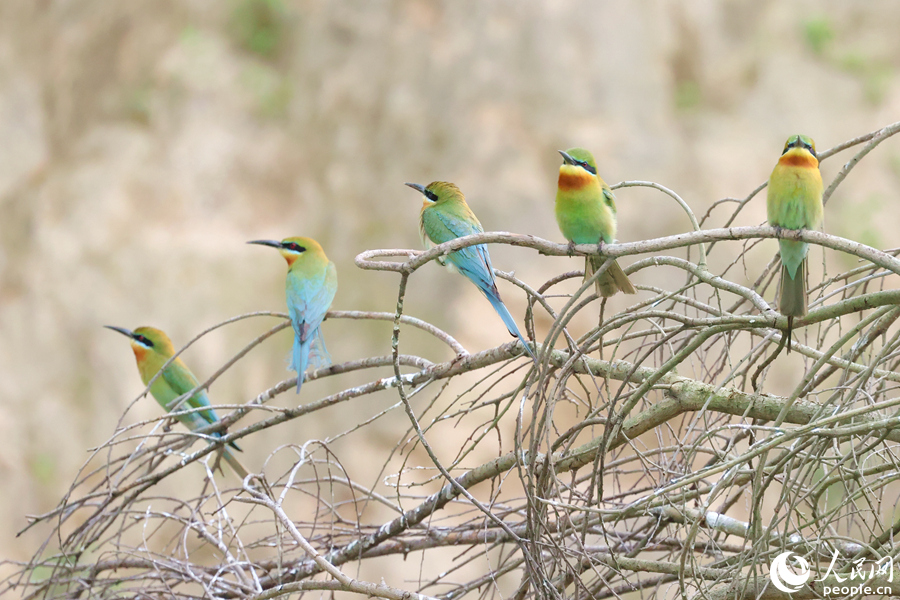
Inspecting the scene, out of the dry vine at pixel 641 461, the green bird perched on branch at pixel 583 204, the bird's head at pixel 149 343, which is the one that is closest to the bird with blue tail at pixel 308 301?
the dry vine at pixel 641 461

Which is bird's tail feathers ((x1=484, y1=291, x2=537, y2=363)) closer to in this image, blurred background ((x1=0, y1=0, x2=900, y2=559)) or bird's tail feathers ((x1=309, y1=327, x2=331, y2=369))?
bird's tail feathers ((x1=309, y1=327, x2=331, y2=369))

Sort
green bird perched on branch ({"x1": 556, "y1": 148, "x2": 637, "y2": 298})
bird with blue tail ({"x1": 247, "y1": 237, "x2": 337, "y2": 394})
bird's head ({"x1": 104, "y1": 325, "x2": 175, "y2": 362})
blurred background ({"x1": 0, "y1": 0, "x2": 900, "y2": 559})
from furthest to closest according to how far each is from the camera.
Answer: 1. blurred background ({"x1": 0, "y1": 0, "x2": 900, "y2": 559})
2. bird's head ({"x1": 104, "y1": 325, "x2": 175, "y2": 362})
3. bird with blue tail ({"x1": 247, "y1": 237, "x2": 337, "y2": 394})
4. green bird perched on branch ({"x1": 556, "y1": 148, "x2": 637, "y2": 298})

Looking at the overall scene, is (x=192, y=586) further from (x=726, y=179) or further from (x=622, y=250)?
(x=622, y=250)

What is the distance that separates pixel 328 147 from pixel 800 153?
4756 millimetres

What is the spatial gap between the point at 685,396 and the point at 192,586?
5.33 metres

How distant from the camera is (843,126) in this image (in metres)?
6.07

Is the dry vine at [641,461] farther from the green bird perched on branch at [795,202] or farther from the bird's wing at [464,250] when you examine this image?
the bird's wing at [464,250]

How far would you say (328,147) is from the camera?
19.6ft

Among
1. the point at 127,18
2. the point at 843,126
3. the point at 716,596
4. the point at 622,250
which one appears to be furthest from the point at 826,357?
the point at 127,18

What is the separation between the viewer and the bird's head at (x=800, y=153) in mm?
1601

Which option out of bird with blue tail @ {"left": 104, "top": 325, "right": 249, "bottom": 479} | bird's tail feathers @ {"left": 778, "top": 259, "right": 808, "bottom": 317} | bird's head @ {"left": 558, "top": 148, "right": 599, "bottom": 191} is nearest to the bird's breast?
bird's head @ {"left": 558, "top": 148, "right": 599, "bottom": 191}

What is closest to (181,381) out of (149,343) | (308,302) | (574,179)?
(149,343)

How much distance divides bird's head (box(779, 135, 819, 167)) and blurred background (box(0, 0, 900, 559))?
3753 millimetres

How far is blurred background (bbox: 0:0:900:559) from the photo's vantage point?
560 centimetres
